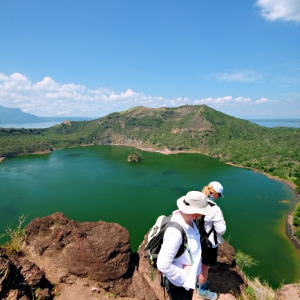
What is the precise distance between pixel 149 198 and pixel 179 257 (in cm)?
3558

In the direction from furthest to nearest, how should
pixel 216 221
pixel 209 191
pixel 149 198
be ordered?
pixel 149 198
pixel 209 191
pixel 216 221

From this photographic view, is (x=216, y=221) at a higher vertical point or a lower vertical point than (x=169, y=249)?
lower

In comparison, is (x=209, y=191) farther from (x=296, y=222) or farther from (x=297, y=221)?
(x=297, y=221)

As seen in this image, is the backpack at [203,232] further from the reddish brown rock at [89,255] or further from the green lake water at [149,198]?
the green lake water at [149,198]

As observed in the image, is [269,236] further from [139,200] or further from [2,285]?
[2,285]

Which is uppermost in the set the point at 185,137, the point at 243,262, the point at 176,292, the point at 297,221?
the point at 176,292

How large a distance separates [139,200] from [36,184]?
25.0 m

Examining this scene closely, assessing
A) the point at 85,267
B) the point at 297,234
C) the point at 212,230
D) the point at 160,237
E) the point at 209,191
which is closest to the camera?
the point at 160,237

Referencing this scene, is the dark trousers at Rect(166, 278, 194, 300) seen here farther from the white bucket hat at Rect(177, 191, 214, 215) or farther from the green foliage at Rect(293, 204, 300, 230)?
the green foliage at Rect(293, 204, 300, 230)

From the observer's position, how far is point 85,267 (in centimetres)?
587

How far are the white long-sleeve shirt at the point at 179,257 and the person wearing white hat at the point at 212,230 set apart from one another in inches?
37.9

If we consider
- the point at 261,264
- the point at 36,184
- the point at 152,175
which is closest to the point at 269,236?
the point at 261,264

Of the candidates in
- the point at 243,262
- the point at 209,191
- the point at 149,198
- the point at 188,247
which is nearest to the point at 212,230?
the point at 209,191

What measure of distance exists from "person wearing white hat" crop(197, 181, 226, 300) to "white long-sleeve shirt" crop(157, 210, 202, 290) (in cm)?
96
